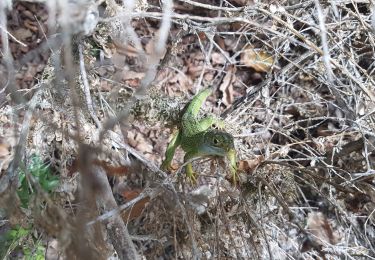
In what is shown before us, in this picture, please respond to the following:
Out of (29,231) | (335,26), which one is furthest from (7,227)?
(335,26)

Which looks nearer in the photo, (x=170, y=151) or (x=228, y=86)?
(x=170, y=151)

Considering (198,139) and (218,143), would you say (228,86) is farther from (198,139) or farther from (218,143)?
(218,143)

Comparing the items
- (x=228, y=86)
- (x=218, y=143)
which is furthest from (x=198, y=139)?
→ (x=228, y=86)

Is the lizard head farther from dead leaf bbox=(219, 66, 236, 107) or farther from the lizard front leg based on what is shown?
dead leaf bbox=(219, 66, 236, 107)

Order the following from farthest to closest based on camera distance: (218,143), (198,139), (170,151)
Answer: (170,151) → (198,139) → (218,143)

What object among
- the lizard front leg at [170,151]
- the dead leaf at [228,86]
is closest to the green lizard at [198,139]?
the lizard front leg at [170,151]

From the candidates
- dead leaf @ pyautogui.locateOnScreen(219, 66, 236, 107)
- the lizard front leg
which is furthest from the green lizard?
dead leaf @ pyautogui.locateOnScreen(219, 66, 236, 107)

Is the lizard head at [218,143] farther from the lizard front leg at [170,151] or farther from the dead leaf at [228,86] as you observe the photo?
the dead leaf at [228,86]

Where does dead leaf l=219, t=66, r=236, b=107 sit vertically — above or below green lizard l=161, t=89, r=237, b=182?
below
